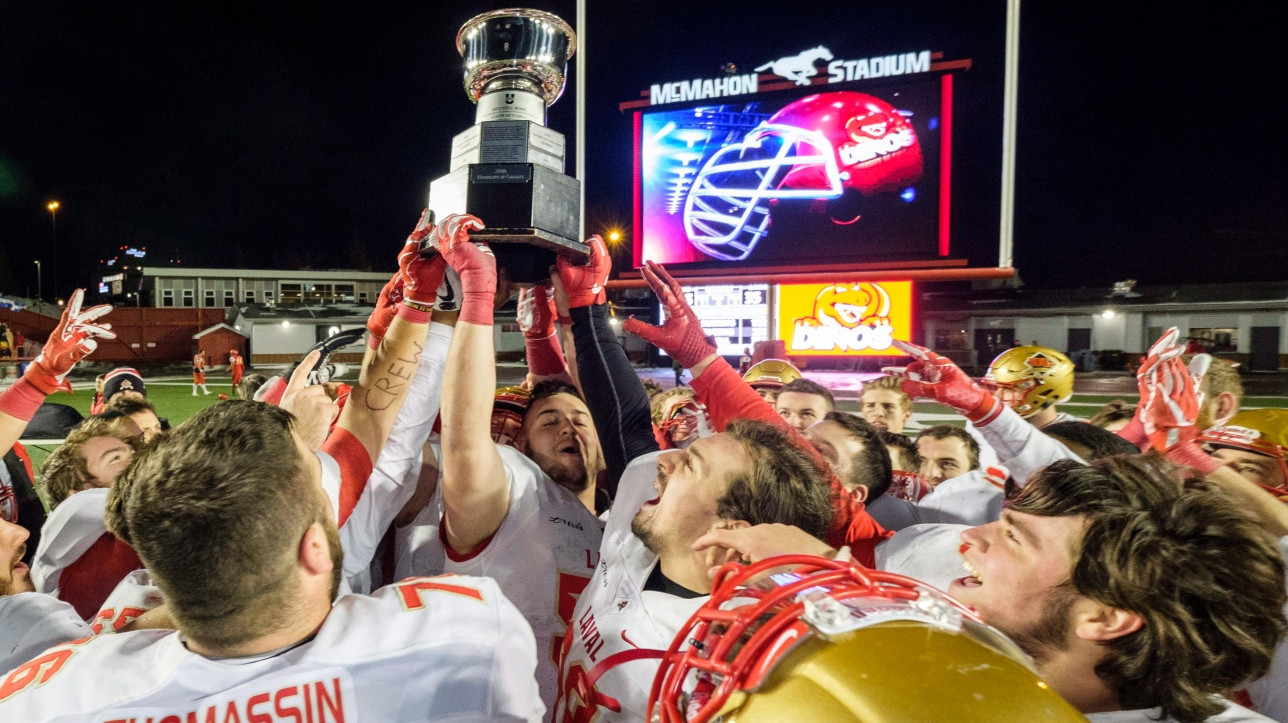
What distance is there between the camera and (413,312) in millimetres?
2352

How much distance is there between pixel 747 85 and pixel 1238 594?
20687 mm

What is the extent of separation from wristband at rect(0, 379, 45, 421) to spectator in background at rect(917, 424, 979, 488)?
4.65 metres

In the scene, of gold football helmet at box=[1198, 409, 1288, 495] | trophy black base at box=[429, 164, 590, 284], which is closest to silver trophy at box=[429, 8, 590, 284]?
trophy black base at box=[429, 164, 590, 284]

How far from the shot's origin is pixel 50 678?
3.90ft

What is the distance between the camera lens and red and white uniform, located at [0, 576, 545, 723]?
1165 millimetres

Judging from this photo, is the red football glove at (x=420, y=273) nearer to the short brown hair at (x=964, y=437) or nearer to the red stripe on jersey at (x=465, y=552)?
the red stripe on jersey at (x=465, y=552)

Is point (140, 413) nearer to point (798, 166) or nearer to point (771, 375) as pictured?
point (771, 375)

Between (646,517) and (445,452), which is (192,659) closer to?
(445,452)

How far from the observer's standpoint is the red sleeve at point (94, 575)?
2328mm

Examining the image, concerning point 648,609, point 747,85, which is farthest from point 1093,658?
point 747,85

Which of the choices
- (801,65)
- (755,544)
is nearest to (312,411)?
(755,544)

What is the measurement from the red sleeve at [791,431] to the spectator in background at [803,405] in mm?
1442

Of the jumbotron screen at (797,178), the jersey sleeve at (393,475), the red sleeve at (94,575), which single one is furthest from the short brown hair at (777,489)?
the jumbotron screen at (797,178)

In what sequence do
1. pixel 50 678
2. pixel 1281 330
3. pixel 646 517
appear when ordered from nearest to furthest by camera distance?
pixel 50 678
pixel 646 517
pixel 1281 330
